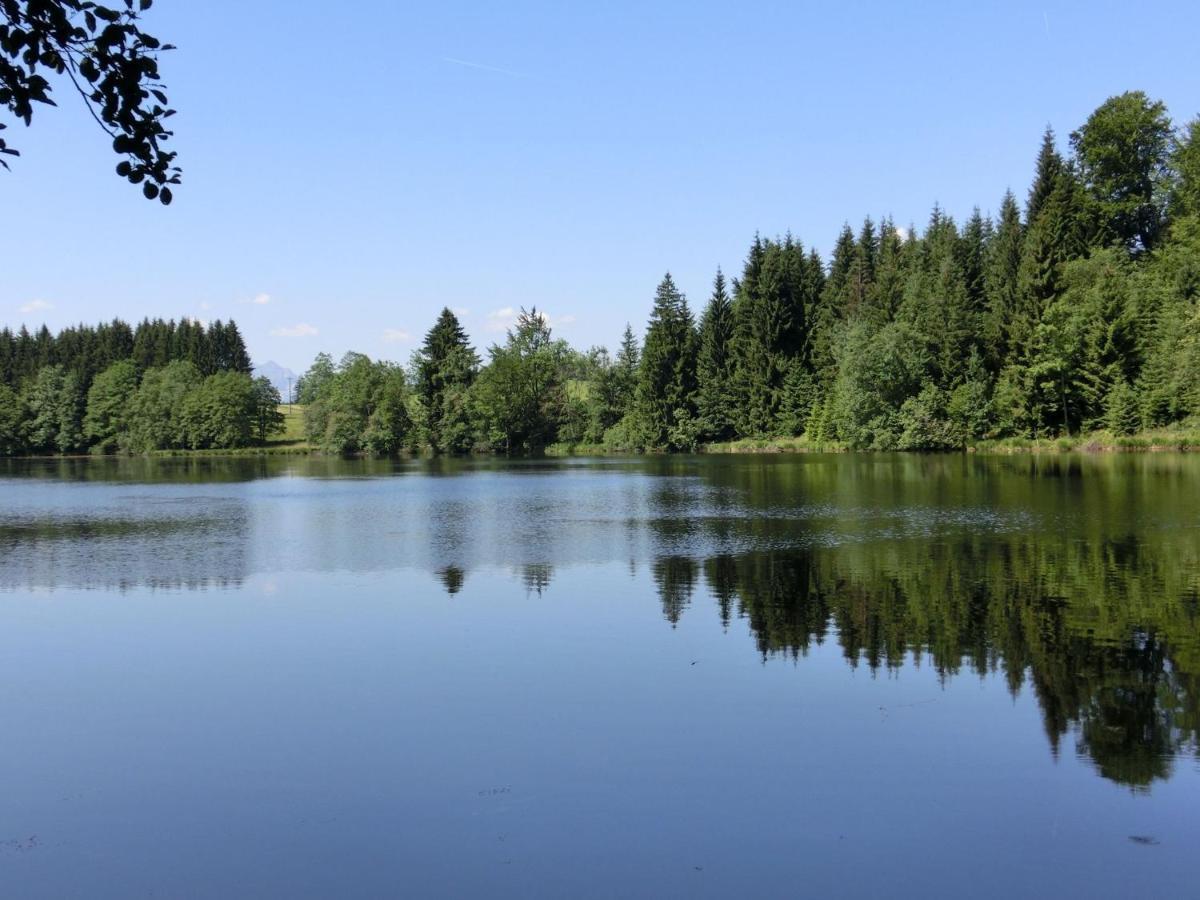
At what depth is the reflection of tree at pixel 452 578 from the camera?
19312 millimetres

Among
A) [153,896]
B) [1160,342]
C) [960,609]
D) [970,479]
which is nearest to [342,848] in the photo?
[153,896]

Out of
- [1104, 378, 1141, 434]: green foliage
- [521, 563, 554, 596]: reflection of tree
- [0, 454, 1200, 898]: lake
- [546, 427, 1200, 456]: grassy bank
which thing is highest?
[1104, 378, 1141, 434]: green foliage

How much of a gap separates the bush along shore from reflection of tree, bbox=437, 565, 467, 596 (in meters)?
45.0

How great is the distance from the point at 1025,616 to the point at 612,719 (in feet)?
26.0

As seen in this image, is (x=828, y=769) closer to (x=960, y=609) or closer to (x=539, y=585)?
(x=960, y=609)

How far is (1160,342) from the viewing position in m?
61.4

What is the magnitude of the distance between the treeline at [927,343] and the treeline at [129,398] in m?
21.9

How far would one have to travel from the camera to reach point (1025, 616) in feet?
49.2

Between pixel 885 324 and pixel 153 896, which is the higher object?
pixel 885 324

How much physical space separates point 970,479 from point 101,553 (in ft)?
117

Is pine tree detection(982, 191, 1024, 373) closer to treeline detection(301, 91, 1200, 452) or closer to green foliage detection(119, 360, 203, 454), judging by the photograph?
treeline detection(301, 91, 1200, 452)

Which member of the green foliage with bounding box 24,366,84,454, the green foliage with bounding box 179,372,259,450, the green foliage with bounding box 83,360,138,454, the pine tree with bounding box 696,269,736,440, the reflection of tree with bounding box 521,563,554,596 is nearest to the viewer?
the reflection of tree with bounding box 521,563,554,596

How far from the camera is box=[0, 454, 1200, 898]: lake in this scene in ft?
23.2

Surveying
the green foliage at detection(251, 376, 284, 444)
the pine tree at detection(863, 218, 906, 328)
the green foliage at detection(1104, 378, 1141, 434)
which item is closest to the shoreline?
the green foliage at detection(1104, 378, 1141, 434)
